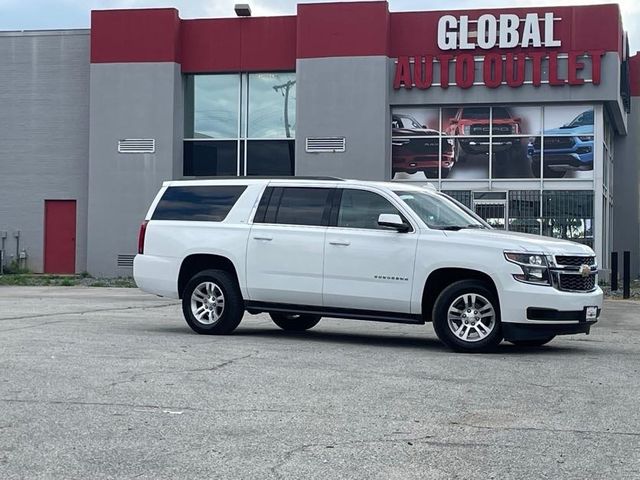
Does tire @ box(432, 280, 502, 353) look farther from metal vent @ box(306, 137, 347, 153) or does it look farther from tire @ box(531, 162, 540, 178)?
metal vent @ box(306, 137, 347, 153)

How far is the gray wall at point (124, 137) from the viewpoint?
31.1m

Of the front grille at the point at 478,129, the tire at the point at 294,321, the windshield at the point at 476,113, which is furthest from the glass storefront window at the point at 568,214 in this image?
the tire at the point at 294,321

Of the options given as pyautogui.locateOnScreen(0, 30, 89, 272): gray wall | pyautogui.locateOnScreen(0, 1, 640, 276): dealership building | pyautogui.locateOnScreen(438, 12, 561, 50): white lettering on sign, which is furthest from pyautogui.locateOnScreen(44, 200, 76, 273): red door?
pyautogui.locateOnScreen(438, 12, 561, 50): white lettering on sign

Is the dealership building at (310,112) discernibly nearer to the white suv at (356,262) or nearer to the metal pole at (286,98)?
the metal pole at (286,98)

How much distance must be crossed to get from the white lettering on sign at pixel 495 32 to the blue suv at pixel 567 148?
7.45 feet

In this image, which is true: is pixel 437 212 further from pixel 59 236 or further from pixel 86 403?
pixel 59 236

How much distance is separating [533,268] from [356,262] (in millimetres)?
2044

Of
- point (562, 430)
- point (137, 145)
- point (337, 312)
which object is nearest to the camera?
point (562, 430)

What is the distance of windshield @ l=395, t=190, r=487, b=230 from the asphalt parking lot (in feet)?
4.76

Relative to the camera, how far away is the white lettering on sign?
93.1 feet

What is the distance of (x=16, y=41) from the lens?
1298 inches

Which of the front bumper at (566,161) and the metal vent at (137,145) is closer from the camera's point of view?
the front bumper at (566,161)

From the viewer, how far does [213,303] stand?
1292cm

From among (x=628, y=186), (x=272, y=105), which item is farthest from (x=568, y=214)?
(x=272, y=105)
